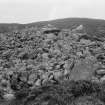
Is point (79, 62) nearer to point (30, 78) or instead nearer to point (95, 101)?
point (30, 78)

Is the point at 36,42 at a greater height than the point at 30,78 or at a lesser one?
greater

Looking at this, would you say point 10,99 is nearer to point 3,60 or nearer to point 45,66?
point 45,66

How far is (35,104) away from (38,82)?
2.88 metres

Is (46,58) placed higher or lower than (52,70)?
higher

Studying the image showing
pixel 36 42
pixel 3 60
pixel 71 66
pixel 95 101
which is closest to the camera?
pixel 95 101

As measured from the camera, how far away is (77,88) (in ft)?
37.3

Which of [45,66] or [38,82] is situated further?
[45,66]

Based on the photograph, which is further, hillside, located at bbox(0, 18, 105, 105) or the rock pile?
the rock pile

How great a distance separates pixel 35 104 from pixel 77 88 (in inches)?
91.0

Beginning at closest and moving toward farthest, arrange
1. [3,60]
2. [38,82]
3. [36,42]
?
[38,82]
[3,60]
[36,42]

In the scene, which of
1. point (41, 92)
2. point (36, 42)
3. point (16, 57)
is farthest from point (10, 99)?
point (36, 42)

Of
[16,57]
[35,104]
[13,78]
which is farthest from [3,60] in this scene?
[35,104]

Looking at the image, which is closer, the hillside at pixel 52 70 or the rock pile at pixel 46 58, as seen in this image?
the hillside at pixel 52 70

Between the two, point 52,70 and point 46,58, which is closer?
point 52,70
